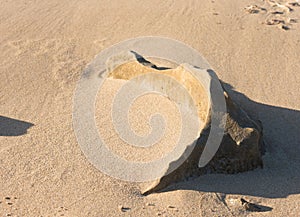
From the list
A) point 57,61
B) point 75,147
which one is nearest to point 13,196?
point 75,147

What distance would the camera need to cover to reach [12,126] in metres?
4.63

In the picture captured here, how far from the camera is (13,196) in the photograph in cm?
373

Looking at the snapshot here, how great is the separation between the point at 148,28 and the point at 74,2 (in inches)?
60.8

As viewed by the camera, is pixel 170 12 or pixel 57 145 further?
pixel 170 12

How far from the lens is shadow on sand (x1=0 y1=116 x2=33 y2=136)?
4.52 metres

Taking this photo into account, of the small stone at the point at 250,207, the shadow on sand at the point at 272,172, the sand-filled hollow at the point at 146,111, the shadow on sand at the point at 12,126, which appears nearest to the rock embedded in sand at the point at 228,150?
the shadow on sand at the point at 272,172

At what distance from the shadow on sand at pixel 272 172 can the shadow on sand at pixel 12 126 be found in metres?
1.66

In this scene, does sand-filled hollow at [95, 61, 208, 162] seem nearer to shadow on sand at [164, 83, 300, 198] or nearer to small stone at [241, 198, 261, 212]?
shadow on sand at [164, 83, 300, 198]

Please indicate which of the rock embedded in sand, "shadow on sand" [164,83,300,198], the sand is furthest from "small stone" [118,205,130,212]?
"shadow on sand" [164,83,300,198]

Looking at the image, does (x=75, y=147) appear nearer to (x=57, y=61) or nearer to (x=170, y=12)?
(x=57, y=61)

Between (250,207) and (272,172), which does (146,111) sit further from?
(250,207)

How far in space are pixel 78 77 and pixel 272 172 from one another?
2580mm

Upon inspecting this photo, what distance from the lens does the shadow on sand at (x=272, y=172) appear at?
3.79m

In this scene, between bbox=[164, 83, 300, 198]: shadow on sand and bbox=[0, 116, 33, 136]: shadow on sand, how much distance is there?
1.66 meters
